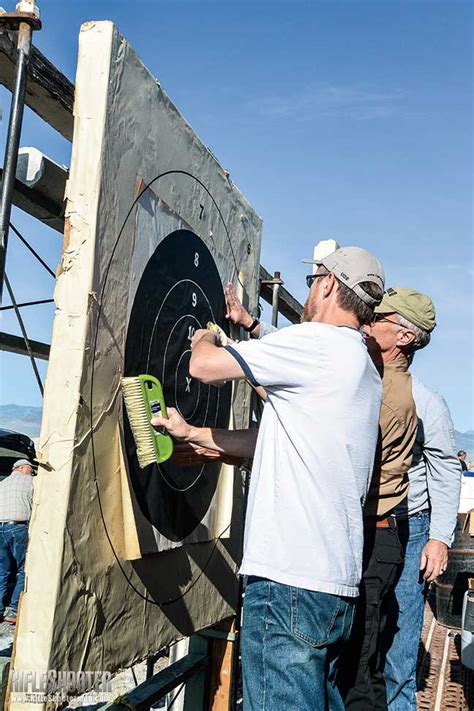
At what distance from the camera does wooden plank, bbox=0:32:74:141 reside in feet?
4.98

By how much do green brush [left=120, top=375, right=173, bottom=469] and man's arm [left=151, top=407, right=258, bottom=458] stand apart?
0.03 m

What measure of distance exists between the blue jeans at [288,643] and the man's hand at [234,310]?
3.50ft

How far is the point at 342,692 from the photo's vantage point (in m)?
1.87

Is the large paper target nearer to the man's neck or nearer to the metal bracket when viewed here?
the man's neck

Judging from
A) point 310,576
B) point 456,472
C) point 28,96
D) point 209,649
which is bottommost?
point 209,649

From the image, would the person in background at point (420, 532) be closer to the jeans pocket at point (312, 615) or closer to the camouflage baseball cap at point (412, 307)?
the camouflage baseball cap at point (412, 307)

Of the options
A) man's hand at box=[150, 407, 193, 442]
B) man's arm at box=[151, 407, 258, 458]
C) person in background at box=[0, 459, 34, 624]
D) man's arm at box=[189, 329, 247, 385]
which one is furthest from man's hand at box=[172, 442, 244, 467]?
person in background at box=[0, 459, 34, 624]

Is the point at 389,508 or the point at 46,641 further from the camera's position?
the point at 389,508

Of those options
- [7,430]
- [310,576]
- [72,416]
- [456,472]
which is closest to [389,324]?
[456,472]

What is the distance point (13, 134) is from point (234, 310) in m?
1.05

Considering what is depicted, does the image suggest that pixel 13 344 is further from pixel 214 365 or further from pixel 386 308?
pixel 386 308

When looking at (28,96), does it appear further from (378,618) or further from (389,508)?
(378,618)

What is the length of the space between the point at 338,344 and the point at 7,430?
22.1 ft

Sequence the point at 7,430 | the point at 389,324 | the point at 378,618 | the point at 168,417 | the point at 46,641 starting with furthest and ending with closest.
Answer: the point at 7,430, the point at 389,324, the point at 378,618, the point at 168,417, the point at 46,641
